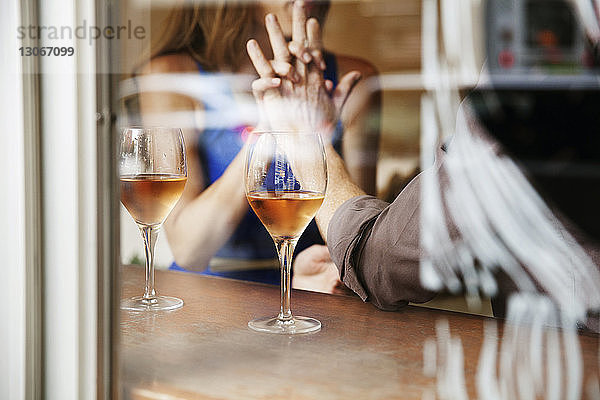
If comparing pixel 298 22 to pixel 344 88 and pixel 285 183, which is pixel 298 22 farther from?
pixel 285 183

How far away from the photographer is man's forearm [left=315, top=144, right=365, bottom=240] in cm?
55

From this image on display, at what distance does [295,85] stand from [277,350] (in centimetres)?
41

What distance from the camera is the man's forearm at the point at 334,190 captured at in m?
0.55

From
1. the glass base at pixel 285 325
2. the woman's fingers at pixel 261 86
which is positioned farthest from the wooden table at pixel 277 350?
the woman's fingers at pixel 261 86

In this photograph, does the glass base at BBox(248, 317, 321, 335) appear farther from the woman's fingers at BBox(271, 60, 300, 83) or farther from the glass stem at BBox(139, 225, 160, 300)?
the woman's fingers at BBox(271, 60, 300, 83)

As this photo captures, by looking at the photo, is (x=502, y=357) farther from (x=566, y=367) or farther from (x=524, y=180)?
(x=524, y=180)

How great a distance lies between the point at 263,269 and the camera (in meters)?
0.63

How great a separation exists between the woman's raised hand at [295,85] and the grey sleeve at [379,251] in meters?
0.14

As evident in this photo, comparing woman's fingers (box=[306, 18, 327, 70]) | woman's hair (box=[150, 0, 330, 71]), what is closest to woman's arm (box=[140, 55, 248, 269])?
woman's hair (box=[150, 0, 330, 71])

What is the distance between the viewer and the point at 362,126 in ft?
2.10

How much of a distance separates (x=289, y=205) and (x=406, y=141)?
41cm

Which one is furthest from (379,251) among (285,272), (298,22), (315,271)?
(298,22)

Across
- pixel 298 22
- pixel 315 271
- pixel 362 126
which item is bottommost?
pixel 315 271

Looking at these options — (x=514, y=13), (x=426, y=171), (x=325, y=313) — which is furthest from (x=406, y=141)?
(x=325, y=313)
